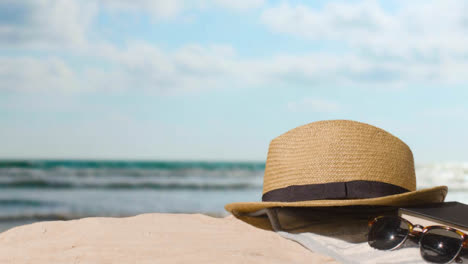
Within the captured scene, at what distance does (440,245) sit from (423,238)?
0.07m

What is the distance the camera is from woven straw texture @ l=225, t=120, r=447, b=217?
7.48 feet

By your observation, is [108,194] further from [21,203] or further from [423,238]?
[423,238]

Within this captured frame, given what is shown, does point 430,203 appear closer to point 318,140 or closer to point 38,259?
point 318,140

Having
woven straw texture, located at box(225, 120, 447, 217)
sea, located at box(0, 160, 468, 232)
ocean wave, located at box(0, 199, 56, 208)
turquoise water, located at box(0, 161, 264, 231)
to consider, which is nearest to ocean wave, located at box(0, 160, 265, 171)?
sea, located at box(0, 160, 468, 232)

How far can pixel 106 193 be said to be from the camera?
10.3m

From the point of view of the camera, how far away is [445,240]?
5.81ft

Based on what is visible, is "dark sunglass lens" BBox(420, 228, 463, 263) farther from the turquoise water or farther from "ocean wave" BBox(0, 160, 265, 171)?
"ocean wave" BBox(0, 160, 265, 171)

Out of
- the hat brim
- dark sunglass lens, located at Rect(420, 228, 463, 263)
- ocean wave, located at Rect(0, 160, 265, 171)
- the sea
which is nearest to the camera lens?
dark sunglass lens, located at Rect(420, 228, 463, 263)

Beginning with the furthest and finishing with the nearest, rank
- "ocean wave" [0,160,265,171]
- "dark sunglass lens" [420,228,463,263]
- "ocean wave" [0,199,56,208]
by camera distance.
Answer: "ocean wave" [0,160,265,171] → "ocean wave" [0,199,56,208] → "dark sunglass lens" [420,228,463,263]

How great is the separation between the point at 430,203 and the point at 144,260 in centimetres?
136

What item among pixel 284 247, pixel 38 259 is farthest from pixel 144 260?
pixel 284 247

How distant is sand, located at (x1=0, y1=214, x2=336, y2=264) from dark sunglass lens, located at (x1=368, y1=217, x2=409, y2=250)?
0.79 ft

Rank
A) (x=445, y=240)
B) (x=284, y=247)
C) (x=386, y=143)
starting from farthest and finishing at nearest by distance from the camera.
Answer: (x=386, y=143) → (x=284, y=247) → (x=445, y=240)

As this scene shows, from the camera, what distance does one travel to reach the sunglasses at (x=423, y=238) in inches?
69.4
